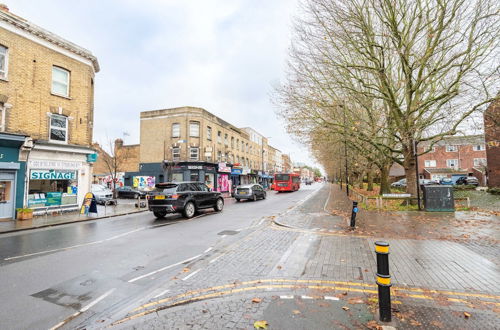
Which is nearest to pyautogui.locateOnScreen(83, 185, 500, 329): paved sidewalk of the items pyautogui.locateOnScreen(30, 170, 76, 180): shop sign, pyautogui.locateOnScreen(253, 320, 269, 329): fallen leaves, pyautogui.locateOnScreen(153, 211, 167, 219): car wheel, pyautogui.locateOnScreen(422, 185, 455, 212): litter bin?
pyautogui.locateOnScreen(253, 320, 269, 329): fallen leaves

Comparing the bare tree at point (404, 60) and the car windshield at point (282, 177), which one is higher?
the bare tree at point (404, 60)

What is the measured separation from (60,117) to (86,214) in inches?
245

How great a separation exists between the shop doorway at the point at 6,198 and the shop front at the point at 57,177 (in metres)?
0.72

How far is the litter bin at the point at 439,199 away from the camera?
1236 cm

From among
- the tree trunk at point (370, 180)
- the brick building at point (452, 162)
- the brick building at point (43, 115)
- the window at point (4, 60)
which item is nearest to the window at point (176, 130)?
the brick building at point (43, 115)

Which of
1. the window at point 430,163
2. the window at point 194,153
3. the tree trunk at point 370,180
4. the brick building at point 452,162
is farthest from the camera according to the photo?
the window at point 430,163

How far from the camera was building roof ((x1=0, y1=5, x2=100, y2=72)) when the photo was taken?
12.6 m

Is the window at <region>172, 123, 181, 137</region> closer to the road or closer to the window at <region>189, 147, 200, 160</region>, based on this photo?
the window at <region>189, 147, 200, 160</region>

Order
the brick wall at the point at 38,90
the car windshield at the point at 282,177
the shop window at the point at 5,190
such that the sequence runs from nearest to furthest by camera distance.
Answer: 1. the shop window at the point at 5,190
2. the brick wall at the point at 38,90
3. the car windshield at the point at 282,177

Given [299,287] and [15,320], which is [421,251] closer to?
[299,287]

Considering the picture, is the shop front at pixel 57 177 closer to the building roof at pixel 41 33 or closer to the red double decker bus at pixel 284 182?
the building roof at pixel 41 33

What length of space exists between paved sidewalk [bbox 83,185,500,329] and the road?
41cm

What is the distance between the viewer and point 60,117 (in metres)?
15.0

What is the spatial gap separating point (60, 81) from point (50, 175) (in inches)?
230
